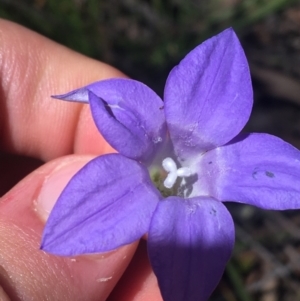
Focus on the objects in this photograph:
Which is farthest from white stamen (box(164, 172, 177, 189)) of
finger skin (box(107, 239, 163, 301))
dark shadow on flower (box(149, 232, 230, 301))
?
finger skin (box(107, 239, 163, 301))

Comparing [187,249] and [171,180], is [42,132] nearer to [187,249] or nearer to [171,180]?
[171,180]

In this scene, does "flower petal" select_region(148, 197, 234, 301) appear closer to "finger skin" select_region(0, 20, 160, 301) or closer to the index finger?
"finger skin" select_region(0, 20, 160, 301)

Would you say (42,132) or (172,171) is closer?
(172,171)

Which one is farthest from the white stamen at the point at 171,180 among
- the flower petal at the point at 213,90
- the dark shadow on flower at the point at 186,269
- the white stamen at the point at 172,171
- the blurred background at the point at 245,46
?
the blurred background at the point at 245,46

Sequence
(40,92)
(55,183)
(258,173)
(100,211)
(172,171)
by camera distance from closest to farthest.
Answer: (100,211), (258,173), (172,171), (55,183), (40,92)

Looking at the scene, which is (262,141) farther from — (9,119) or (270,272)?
(270,272)

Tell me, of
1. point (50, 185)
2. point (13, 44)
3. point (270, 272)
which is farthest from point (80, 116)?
point (270, 272)

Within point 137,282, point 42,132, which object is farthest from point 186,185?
point 42,132
